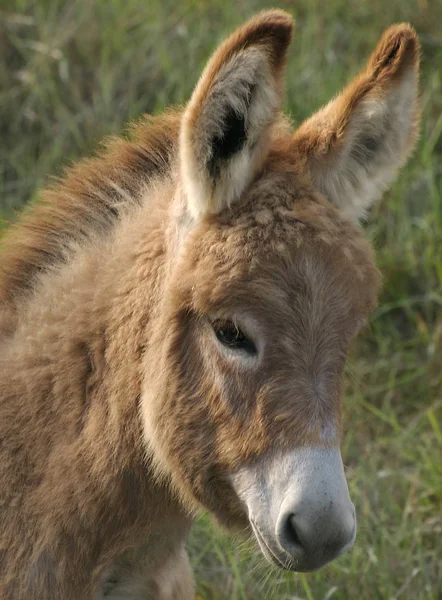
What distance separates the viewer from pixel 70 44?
686 centimetres

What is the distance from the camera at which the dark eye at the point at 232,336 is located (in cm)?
308

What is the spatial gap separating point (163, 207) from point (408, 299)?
9.69 feet

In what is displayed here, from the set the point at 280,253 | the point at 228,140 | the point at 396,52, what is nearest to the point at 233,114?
the point at 228,140

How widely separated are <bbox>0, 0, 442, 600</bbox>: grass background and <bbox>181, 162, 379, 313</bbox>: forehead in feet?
6.62

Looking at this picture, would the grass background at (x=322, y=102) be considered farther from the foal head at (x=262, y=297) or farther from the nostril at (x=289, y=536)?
the nostril at (x=289, y=536)

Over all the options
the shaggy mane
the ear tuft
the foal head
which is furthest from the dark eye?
the ear tuft

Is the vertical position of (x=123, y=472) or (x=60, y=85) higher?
(x=60, y=85)

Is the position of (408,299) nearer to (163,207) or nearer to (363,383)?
(363,383)

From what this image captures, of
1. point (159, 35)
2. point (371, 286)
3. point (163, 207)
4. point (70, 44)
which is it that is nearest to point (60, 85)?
point (70, 44)

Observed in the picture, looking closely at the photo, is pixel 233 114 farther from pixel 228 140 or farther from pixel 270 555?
pixel 270 555

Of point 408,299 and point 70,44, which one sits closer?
point 408,299

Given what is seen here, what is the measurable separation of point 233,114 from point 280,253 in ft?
1.51

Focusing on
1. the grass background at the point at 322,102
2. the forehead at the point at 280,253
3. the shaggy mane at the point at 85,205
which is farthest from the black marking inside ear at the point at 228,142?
the grass background at the point at 322,102

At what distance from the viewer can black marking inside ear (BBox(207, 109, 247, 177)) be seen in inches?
125
